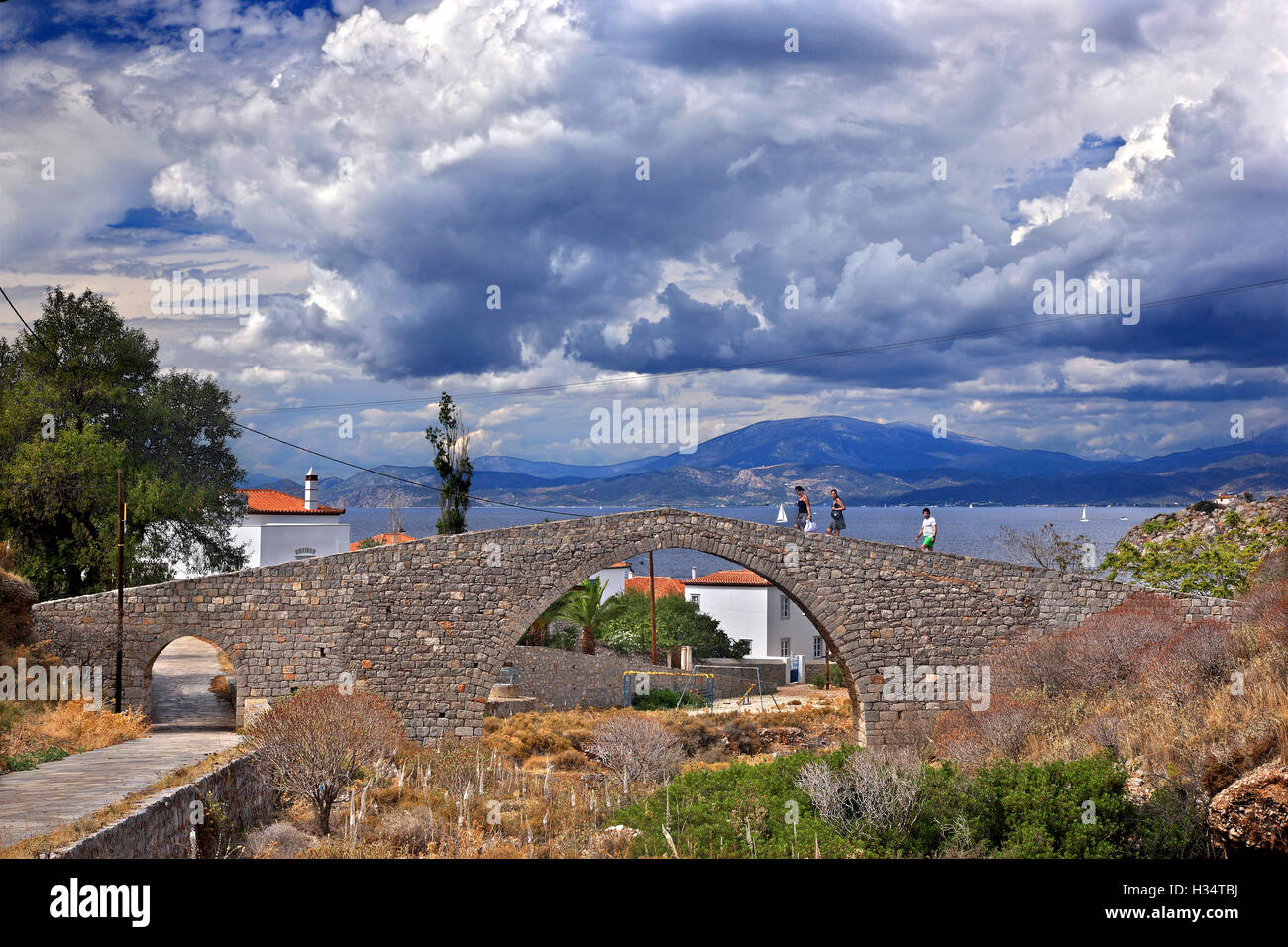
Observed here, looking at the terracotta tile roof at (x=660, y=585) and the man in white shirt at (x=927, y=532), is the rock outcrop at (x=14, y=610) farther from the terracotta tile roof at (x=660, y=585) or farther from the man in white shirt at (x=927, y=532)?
the terracotta tile roof at (x=660, y=585)

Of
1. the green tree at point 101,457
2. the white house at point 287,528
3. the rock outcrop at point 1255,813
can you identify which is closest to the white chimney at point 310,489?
the white house at point 287,528

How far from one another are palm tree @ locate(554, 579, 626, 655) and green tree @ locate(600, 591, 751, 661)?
2272 millimetres

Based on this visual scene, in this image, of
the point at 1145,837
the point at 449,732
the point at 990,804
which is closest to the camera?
the point at 1145,837

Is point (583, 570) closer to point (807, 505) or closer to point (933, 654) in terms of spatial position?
point (807, 505)

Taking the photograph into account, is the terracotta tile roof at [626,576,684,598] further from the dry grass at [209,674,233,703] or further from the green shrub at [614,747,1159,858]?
the green shrub at [614,747,1159,858]

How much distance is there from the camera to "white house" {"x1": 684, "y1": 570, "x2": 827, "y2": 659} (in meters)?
48.5

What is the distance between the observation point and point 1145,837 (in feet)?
32.5

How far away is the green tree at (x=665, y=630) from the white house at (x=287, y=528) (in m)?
12.5

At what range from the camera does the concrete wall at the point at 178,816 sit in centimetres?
915

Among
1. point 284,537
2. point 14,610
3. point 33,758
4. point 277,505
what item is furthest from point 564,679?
point 33,758

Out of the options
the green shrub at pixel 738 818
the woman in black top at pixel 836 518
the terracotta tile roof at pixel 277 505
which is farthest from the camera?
the terracotta tile roof at pixel 277 505

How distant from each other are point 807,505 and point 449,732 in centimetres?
934
